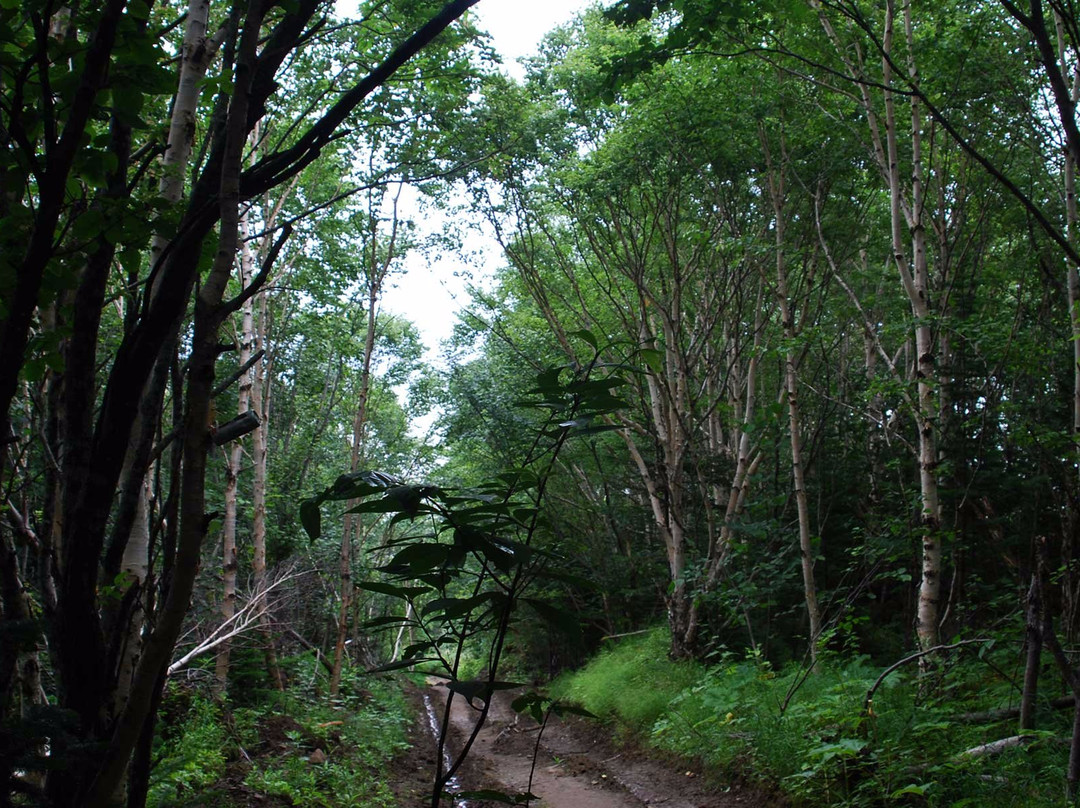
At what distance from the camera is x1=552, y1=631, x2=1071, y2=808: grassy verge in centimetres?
414

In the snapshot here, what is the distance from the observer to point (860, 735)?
16.9 ft

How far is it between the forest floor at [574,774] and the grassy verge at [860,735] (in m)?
0.23

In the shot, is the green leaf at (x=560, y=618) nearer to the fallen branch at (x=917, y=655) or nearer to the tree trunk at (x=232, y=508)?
the fallen branch at (x=917, y=655)

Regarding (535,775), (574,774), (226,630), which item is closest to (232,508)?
(226,630)

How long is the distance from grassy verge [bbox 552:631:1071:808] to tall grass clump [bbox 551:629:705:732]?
0.16ft

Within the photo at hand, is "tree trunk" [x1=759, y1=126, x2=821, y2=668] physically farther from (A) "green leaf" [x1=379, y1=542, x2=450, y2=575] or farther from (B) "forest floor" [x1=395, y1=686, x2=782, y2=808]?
(A) "green leaf" [x1=379, y1=542, x2=450, y2=575]

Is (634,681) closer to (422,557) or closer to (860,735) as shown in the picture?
(860,735)

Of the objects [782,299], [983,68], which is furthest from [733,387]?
[983,68]

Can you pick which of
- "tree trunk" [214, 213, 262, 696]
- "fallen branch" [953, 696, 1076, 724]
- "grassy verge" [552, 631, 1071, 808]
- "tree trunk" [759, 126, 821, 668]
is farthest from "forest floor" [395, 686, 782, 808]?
"tree trunk" [214, 213, 262, 696]

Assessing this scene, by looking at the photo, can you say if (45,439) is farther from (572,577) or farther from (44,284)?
(572,577)

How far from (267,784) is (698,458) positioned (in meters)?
6.64

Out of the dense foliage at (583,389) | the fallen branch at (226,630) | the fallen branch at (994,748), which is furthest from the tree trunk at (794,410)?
the fallen branch at (226,630)

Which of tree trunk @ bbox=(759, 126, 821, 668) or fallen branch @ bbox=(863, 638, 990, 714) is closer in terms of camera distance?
fallen branch @ bbox=(863, 638, 990, 714)

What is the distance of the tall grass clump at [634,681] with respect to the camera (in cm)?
900
